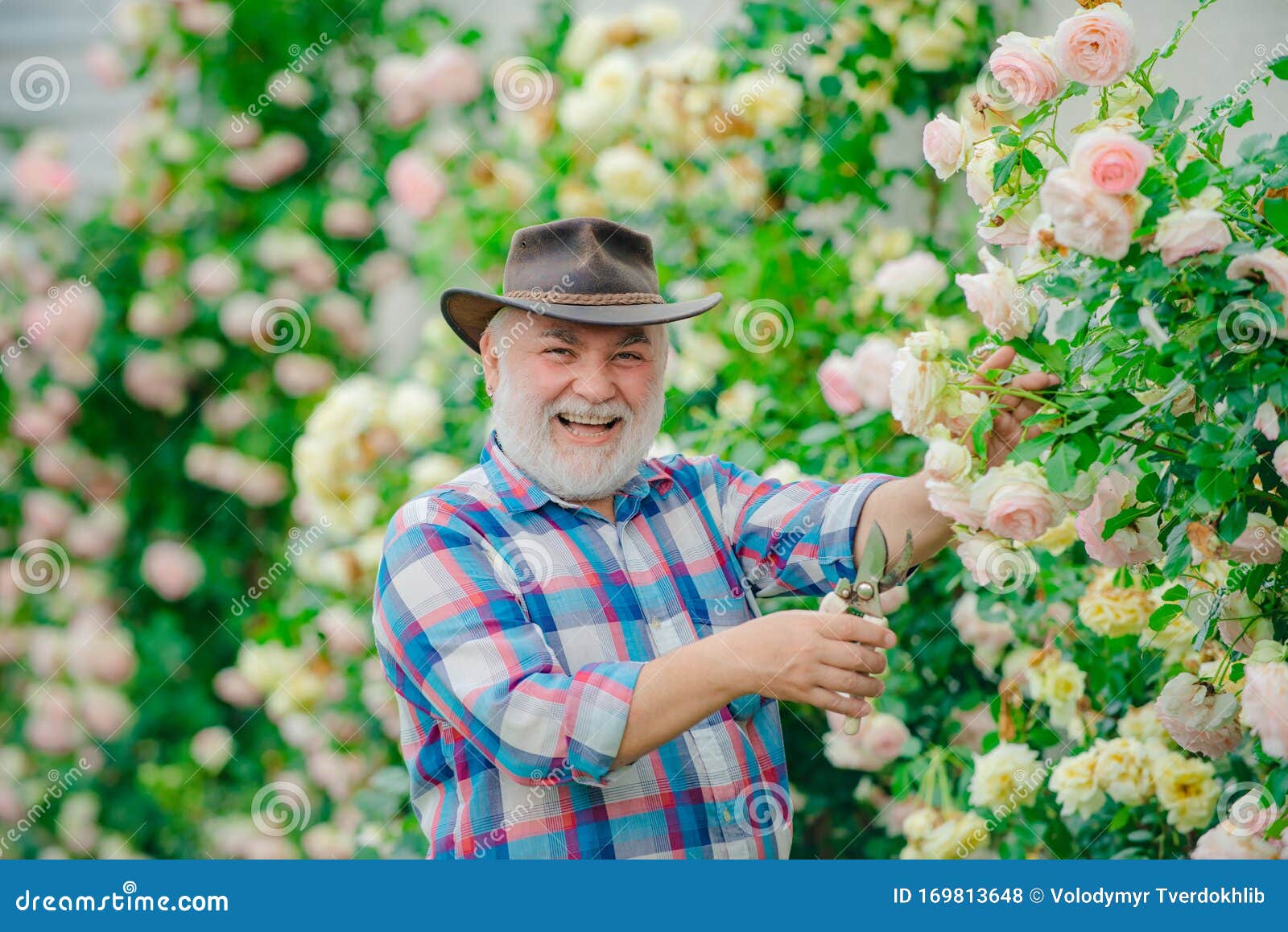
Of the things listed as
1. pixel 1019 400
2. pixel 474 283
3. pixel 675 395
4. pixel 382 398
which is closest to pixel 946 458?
pixel 1019 400

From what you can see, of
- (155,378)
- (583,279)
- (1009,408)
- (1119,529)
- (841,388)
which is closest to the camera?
(1119,529)

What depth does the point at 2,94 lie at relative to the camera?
3809mm

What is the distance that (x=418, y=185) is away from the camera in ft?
10.8

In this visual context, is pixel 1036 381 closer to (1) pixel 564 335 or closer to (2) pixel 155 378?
(1) pixel 564 335

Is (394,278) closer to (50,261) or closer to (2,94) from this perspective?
(50,261)

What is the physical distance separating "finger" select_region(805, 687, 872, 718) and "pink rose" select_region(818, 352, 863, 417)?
931 millimetres

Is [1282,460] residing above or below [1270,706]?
above

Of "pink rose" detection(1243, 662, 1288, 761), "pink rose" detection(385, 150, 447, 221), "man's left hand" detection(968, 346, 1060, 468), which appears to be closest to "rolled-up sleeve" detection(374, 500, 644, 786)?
"man's left hand" detection(968, 346, 1060, 468)

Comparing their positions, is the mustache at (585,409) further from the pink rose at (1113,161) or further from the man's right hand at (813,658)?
the pink rose at (1113,161)

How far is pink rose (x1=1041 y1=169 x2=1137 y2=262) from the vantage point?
45.8 inches

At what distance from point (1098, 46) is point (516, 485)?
934 millimetres

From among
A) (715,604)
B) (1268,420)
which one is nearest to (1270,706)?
(1268,420)

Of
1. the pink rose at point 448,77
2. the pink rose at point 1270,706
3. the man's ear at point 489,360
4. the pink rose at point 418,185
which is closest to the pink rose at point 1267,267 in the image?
the pink rose at point 1270,706

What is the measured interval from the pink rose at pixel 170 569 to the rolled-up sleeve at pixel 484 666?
1.93 metres
